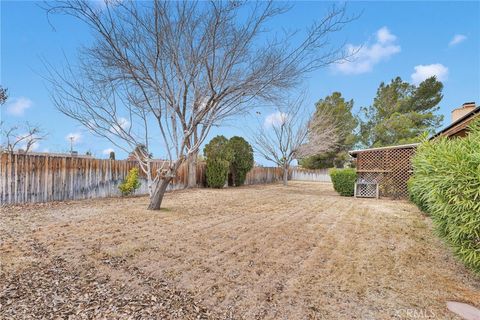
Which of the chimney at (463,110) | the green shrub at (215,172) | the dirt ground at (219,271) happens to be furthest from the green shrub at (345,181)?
the dirt ground at (219,271)

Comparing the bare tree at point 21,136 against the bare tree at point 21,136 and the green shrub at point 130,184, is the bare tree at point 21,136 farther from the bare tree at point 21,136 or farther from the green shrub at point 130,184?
the green shrub at point 130,184

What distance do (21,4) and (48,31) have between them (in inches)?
22.6

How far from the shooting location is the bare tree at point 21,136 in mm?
10664

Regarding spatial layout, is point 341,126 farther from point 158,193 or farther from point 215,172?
point 158,193

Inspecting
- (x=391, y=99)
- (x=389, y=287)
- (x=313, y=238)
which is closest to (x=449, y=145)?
(x=389, y=287)

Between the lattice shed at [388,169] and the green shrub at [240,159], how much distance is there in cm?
632

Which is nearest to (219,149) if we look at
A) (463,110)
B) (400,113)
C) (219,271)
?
(463,110)

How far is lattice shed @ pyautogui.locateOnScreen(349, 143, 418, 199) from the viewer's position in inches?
427

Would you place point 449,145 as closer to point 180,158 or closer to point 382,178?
point 180,158

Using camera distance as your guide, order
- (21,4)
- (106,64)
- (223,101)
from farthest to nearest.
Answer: (223,101), (106,64), (21,4)

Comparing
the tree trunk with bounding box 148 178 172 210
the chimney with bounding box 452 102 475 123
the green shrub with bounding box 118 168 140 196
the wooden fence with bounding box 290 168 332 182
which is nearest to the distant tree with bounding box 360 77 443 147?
the wooden fence with bounding box 290 168 332 182

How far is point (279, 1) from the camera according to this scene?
5590mm

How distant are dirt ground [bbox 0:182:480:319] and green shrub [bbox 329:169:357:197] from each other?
6913 millimetres
